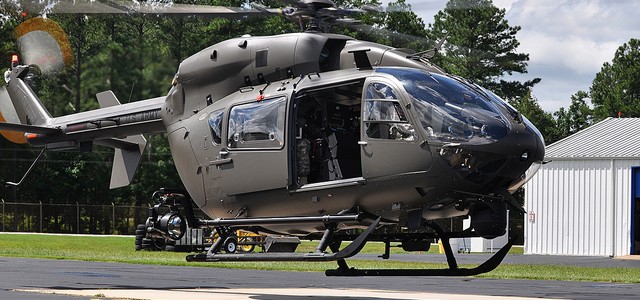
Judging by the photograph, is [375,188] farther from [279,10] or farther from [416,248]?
[279,10]

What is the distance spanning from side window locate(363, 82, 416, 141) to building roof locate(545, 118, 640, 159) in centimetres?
2874

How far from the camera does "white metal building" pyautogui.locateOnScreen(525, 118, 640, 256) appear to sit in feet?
132

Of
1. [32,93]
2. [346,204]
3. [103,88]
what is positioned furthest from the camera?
[103,88]

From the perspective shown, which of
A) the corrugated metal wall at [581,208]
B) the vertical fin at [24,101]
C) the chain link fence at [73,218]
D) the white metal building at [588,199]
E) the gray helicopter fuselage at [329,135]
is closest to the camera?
the gray helicopter fuselage at [329,135]

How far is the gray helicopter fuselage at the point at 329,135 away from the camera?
13.2 metres

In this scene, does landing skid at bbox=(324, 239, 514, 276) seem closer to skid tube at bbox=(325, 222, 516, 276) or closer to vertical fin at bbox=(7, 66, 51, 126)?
skid tube at bbox=(325, 222, 516, 276)

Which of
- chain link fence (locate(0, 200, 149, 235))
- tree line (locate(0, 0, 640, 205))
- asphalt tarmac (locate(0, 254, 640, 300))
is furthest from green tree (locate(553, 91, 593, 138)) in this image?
asphalt tarmac (locate(0, 254, 640, 300))

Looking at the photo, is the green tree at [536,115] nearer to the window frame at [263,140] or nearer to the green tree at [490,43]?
the green tree at [490,43]

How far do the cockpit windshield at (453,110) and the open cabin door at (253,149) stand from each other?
1930 mm

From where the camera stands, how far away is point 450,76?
14.1 meters

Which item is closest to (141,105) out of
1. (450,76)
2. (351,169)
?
(351,169)

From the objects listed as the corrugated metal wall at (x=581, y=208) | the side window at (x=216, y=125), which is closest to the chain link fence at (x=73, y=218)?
the corrugated metal wall at (x=581, y=208)

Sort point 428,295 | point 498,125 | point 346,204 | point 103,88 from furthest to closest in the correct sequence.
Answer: point 103,88, point 428,295, point 346,204, point 498,125

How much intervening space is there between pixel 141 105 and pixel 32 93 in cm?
499
